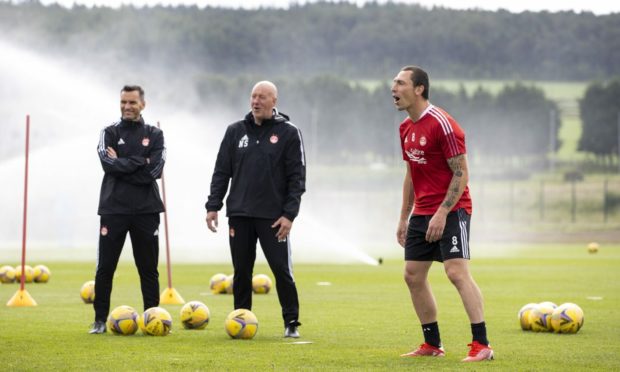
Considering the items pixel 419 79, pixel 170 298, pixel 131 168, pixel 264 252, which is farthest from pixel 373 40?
pixel 419 79

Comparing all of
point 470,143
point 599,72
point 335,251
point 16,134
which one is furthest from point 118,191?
point 599,72

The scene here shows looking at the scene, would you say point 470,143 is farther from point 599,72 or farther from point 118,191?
point 118,191

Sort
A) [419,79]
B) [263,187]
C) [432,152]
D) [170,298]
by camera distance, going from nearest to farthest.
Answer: [432,152]
[419,79]
[263,187]
[170,298]

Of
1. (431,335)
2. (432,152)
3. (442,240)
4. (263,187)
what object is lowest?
(431,335)

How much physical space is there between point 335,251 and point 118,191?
3052 cm

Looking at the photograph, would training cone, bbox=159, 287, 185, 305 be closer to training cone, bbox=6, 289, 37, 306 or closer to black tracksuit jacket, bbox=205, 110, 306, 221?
training cone, bbox=6, 289, 37, 306

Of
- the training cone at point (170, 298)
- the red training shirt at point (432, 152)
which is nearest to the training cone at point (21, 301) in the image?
the training cone at point (170, 298)

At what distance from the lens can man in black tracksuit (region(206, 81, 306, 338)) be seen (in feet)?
44.9

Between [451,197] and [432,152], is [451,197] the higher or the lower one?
the lower one

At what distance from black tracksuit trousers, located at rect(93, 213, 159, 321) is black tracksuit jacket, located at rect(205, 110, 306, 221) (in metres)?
1.12

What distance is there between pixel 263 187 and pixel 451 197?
286 centimetres

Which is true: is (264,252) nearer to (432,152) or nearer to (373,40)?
(432,152)

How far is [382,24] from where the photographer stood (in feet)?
610

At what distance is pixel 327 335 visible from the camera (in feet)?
47.2
